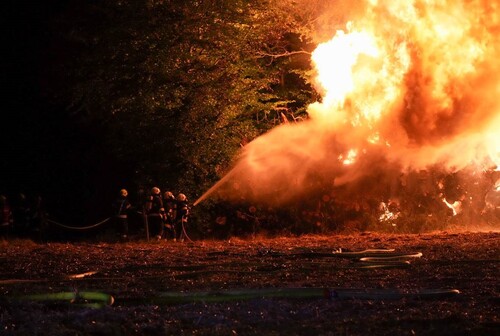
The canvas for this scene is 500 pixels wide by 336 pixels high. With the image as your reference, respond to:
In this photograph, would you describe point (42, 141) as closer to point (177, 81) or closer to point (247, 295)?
point (177, 81)

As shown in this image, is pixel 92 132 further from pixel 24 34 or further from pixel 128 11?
pixel 128 11

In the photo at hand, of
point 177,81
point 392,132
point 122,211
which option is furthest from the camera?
point 177,81

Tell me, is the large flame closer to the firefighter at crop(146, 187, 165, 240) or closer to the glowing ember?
the glowing ember

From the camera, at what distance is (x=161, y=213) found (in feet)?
65.7

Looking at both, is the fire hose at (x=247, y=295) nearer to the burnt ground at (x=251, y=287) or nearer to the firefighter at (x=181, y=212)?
the burnt ground at (x=251, y=287)

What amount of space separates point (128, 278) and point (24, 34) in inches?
879

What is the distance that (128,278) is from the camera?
1069 centimetres

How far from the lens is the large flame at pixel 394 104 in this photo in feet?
50.5

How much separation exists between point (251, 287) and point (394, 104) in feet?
28.3

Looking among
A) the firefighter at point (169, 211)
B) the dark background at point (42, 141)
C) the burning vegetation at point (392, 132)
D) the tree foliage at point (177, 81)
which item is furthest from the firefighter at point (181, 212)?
the dark background at point (42, 141)

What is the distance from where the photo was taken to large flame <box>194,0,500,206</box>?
15406 mm

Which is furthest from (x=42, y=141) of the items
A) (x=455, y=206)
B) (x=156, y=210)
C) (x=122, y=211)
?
(x=455, y=206)

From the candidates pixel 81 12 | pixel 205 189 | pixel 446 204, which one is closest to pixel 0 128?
pixel 81 12

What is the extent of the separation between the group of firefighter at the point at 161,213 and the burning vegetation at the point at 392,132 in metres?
1.38
